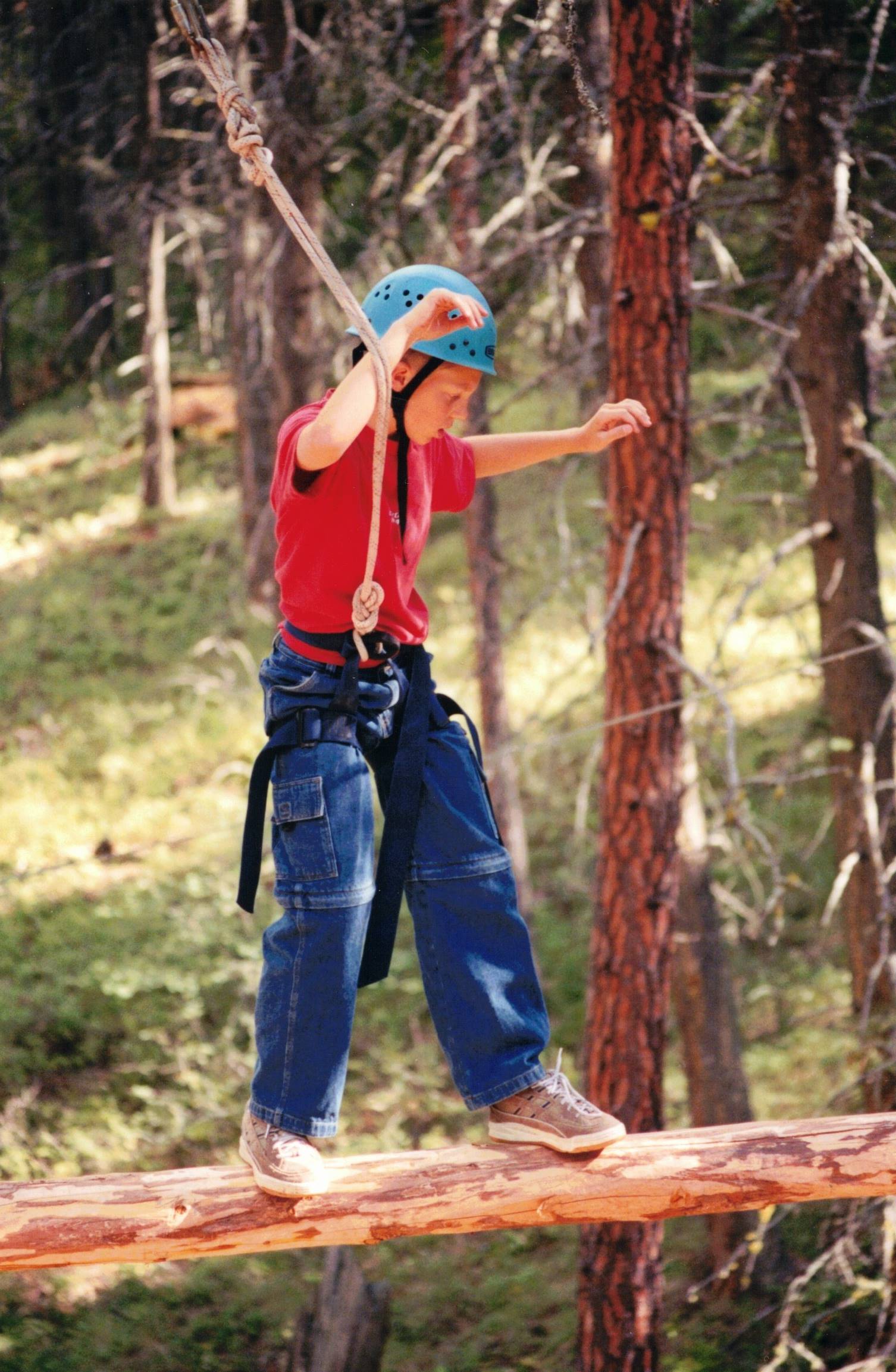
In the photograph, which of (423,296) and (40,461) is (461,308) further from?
(40,461)

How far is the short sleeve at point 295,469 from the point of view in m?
2.89

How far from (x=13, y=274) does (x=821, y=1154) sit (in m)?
19.8

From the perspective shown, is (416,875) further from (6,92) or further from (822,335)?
(6,92)

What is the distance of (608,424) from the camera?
326 centimetres

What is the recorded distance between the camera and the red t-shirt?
296 centimetres

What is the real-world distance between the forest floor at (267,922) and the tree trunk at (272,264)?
1633 mm

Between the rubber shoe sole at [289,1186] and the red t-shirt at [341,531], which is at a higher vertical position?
the red t-shirt at [341,531]

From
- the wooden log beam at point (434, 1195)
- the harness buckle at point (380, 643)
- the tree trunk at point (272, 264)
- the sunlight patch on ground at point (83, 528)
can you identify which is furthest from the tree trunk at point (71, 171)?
the wooden log beam at point (434, 1195)

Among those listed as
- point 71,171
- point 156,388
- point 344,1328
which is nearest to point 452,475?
point 344,1328

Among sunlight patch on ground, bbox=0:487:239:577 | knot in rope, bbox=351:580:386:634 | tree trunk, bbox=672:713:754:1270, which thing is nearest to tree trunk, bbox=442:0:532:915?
tree trunk, bbox=672:713:754:1270

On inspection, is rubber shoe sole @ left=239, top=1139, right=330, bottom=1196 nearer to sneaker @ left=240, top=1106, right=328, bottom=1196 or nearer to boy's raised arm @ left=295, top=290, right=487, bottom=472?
sneaker @ left=240, top=1106, right=328, bottom=1196

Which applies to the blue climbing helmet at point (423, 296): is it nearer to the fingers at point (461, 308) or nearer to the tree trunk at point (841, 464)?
the fingers at point (461, 308)

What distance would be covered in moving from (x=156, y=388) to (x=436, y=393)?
12826 mm

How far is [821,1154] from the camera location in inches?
117
